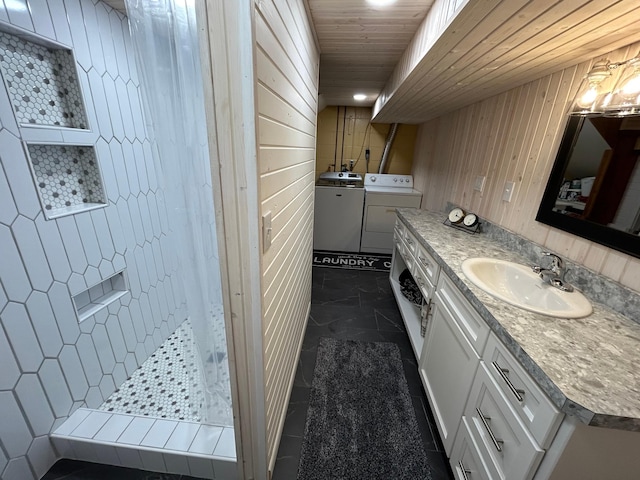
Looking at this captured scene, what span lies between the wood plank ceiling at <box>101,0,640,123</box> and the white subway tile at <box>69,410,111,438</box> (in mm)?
2055

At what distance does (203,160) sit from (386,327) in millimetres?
1962

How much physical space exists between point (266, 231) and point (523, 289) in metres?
1.25

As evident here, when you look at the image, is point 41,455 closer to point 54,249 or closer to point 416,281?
point 54,249

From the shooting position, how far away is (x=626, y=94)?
1028 mm

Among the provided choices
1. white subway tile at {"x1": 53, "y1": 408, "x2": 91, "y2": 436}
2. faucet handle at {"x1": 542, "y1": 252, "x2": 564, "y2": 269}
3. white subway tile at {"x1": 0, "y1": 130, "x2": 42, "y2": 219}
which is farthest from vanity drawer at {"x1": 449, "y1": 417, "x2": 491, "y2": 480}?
white subway tile at {"x1": 0, "y1": 130, "x2": 42, "y2": 219}

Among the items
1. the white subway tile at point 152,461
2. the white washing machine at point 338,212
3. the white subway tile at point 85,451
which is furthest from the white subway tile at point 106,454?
the white washing machine at point 338,212

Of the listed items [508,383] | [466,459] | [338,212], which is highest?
[508,383]

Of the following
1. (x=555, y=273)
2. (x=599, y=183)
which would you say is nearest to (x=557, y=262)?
(x=555, y=273)

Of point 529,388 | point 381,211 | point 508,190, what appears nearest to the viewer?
point 529,388

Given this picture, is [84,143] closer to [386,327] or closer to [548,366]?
[548,366]

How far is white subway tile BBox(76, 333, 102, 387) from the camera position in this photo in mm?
1342

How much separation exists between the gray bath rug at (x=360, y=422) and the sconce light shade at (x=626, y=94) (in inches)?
66.8

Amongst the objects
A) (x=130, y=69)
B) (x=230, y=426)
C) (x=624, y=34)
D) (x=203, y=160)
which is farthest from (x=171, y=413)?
(x=624, y=34)

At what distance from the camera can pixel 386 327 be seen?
2266 millimetres
